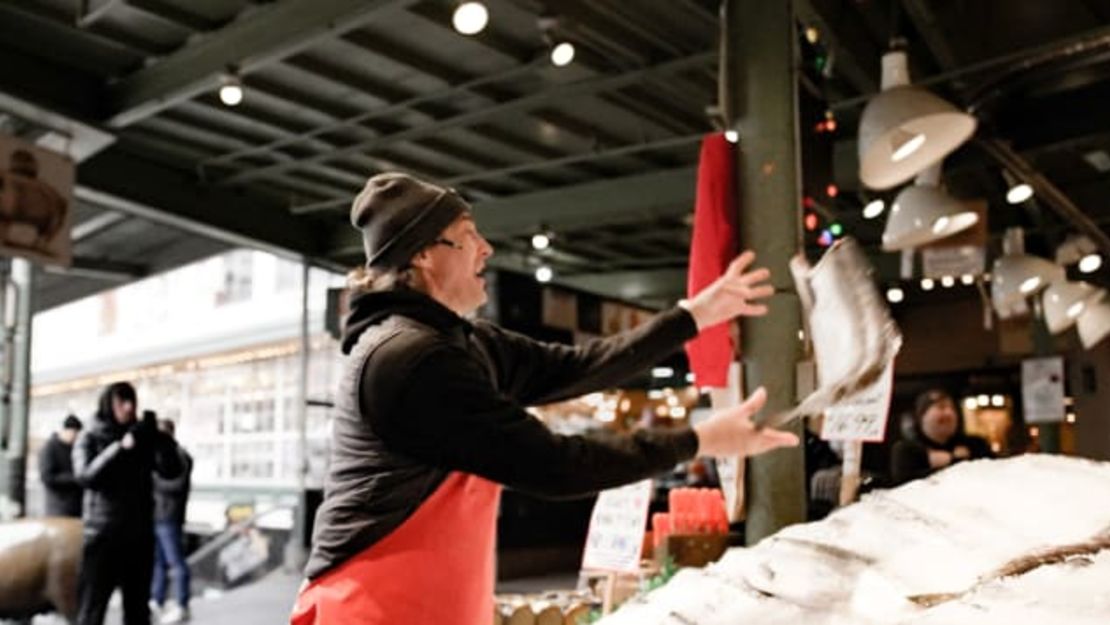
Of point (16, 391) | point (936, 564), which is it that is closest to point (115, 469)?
point (16, 391)

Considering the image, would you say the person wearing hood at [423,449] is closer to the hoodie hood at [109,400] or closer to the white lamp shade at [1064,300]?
the hoodie hood at [109,400]

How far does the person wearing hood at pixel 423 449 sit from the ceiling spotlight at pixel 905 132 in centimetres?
236

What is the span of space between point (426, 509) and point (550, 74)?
216 inches

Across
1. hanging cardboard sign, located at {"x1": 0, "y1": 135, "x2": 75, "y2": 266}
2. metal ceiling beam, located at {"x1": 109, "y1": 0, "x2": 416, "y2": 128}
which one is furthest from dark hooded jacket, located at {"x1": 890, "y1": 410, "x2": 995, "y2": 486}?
hanging cardboard sign, located at {"x1": 0, "y1": 135, "x2": 75, "y2": 266}

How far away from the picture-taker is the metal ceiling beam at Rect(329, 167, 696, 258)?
884cm

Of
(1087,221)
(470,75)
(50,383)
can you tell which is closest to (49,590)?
(470,75)

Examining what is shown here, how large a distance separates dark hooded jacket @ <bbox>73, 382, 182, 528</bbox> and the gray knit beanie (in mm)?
5043

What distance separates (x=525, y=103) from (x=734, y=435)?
568 cm

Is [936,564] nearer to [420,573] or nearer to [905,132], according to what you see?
[420,573]

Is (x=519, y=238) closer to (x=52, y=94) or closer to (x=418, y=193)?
(x=52, y=94)

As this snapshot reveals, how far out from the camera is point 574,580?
10625mm

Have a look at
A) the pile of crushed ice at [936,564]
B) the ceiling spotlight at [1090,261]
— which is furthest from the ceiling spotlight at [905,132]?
the ceiling spotlight at [1090,261]

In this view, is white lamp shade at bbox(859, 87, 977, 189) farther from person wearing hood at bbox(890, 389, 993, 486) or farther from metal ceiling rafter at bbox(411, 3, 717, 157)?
metal ceiling rafter at bbox(411, 3, 717, 157)

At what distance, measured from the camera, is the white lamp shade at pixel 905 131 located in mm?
3682
